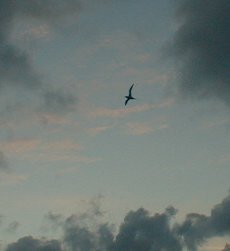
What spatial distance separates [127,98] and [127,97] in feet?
1.08

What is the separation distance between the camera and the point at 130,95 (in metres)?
36.0

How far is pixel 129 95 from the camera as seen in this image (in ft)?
118

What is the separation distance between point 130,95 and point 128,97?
51.4 inches

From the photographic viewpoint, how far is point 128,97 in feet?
116

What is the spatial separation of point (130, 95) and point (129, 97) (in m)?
1.17

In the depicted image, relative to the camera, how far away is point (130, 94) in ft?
119

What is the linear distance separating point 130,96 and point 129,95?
527mm

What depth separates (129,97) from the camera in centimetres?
3528

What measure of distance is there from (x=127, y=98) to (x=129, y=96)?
3.30ft

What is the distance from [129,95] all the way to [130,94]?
0.60 meters

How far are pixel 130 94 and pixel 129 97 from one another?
161 cm

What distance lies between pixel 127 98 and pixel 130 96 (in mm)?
1271

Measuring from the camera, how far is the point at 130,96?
3575 cm

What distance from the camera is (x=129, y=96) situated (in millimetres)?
35719
